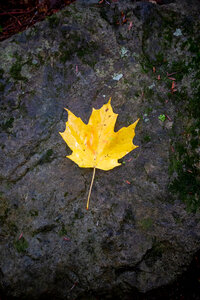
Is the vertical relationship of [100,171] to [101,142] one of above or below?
below

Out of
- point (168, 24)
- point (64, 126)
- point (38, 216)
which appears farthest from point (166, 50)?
point (38, 216)

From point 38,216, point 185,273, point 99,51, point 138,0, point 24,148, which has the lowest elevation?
point 185,273

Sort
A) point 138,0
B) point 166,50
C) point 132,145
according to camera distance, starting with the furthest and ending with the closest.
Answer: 1. point 138,0
2. point 166,50
3. point 132,145

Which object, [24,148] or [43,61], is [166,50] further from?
[24,148]
